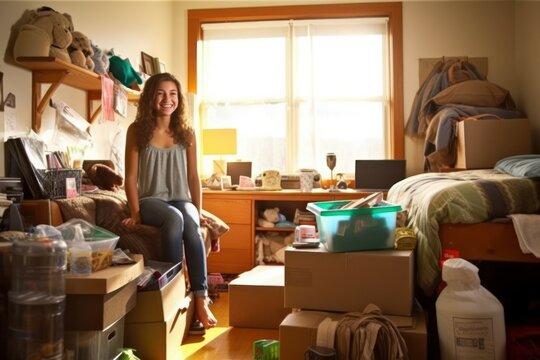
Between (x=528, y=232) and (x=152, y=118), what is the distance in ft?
5.68

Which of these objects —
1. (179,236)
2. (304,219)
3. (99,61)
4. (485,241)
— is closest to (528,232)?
(485,241)

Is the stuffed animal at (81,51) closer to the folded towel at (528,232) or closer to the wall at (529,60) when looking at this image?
the folded towel at (528,232)

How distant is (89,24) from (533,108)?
10.0 feet

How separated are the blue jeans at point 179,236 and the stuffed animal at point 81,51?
0.79 meters

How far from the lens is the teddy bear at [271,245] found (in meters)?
3.43

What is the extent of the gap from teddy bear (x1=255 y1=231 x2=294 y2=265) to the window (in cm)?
68

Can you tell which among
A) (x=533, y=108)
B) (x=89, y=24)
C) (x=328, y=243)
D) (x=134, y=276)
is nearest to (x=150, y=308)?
(x=134, y=276)

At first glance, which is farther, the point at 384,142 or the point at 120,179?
the point at 384,142

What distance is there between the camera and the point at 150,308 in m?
1.81

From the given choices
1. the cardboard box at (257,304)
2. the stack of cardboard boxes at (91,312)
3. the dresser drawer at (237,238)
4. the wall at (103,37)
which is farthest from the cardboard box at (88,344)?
the dresser drawer at (237,238)

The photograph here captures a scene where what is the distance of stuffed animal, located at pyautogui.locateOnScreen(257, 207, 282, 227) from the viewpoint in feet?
11.4

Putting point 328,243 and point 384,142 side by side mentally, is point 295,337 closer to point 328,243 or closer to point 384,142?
point 328,243

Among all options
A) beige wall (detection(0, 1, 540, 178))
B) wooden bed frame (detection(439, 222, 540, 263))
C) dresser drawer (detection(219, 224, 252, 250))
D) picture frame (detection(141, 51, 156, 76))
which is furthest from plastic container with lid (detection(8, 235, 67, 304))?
picture frame (detection(141, 51, 156, 76))

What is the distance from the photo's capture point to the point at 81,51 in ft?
7.79
